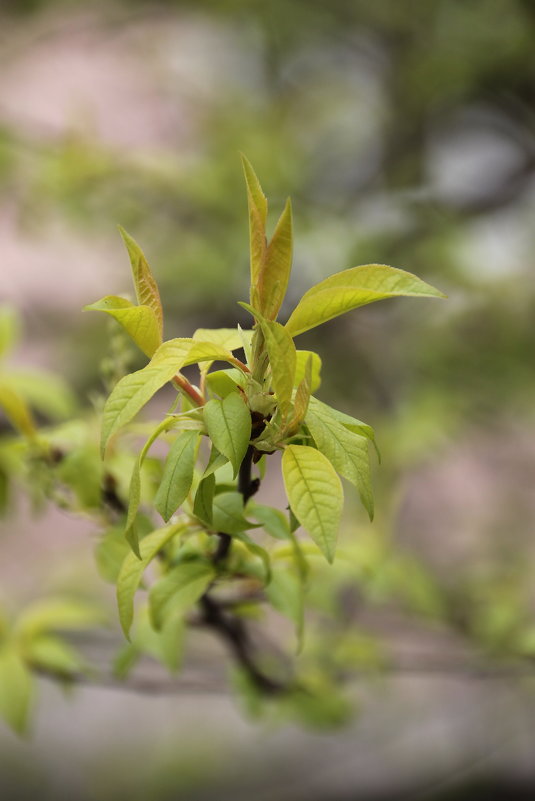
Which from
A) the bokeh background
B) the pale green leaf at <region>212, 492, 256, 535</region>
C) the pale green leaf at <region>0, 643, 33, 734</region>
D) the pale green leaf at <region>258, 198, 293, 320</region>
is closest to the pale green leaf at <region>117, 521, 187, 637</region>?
the pale green leaf at <region>212, 492, 256, 535</region>

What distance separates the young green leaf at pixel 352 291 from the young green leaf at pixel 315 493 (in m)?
0.06

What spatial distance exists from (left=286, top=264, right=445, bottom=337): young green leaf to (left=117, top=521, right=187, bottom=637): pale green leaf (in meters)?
0.13

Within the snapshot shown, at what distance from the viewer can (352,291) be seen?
0.34 m

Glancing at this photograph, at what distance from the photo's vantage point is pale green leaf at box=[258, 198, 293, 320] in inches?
13.3

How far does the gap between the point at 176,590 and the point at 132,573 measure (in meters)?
0.08

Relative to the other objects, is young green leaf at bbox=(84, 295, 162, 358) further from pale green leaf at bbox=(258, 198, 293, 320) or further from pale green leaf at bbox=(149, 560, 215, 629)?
pale green leaf at bbox=(149, 560, 215, 629)

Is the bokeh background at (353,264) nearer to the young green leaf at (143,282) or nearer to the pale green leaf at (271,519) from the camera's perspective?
the pale green leaf at (271,519)

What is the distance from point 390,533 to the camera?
108cm

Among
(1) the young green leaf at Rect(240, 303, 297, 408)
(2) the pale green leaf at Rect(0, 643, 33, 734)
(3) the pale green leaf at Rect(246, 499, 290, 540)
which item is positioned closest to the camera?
(1) the young green leaf at Rect(240, 303, 297, 408)

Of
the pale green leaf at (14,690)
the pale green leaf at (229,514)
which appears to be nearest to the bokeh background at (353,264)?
the pale green leaf at (14,690)

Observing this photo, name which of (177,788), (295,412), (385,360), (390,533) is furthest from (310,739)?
(295,412)

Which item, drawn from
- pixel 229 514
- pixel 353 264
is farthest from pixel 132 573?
pixel 353 264

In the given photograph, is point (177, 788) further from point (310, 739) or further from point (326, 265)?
point (326, 265)

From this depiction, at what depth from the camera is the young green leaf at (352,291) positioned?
0.33 m
